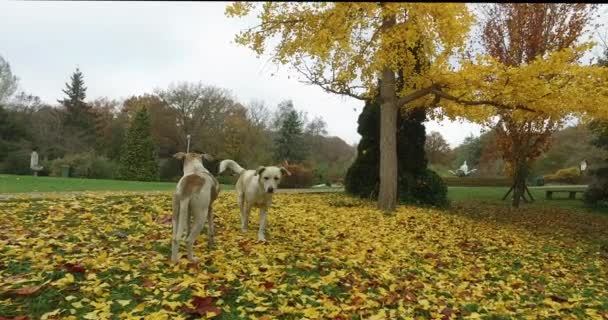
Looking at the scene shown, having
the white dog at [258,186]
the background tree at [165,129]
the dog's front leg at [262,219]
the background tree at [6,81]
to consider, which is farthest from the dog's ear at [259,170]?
the background tree at [6,81]

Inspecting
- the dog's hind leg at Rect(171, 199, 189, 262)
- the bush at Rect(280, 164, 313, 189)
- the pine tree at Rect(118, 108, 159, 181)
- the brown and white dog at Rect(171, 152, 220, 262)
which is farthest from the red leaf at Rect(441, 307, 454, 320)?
the pine tree at Rect(118, 108, 159, 181)

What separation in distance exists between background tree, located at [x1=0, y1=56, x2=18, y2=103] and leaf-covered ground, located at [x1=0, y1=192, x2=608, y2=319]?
34.0m

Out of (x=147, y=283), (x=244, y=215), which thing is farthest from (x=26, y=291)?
(x=244, y=215)

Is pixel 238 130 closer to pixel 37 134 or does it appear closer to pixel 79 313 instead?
pixel 37 134

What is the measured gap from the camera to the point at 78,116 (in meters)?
43.1

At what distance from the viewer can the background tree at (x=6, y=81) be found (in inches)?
1400

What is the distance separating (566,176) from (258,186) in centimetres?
4405

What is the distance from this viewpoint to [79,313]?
3.88m

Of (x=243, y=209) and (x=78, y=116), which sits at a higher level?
(x=78, y=116)

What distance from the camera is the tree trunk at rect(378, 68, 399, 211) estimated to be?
11.3 meters

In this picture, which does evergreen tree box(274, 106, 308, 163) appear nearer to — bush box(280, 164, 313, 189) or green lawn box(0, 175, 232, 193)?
bush box(280, 164, 313, 189)

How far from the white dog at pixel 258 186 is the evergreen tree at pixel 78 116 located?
34.2m

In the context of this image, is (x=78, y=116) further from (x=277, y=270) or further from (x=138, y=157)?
(x=277, y=270)

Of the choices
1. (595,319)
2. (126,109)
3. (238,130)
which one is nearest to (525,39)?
(595,319)
